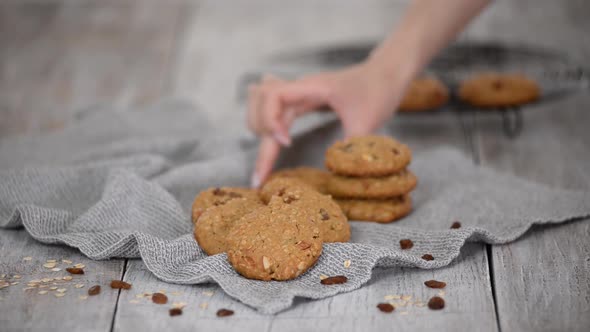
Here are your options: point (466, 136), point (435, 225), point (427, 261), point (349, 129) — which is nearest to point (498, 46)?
point (466, 136)

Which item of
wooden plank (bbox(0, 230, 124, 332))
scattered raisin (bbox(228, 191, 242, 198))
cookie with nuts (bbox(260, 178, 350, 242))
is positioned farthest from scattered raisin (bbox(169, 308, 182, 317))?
scattered raisin (bbox(228, 191, 242, 198))

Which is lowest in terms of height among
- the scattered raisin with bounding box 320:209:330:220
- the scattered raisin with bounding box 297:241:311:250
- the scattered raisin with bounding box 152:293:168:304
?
the scattered raisin with bounding box 152:293:168:304

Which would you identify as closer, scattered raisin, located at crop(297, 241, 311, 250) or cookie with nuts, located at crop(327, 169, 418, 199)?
scattered raisin, located at crop(297, 241, 311, 250)

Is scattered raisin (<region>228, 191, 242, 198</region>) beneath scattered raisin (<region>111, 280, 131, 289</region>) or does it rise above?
above

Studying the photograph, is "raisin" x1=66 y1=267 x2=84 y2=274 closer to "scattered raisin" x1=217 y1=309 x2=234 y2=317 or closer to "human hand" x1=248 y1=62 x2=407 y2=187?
"scattered raisin" x1=217 y1=309 x2=234 y2=317

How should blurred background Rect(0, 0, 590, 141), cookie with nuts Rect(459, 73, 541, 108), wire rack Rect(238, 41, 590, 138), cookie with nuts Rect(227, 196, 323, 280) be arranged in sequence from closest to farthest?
cookie with nuts Rect(227, 196, 323, 280) < cookie with nuts Rect(459, 73, 541, 108) < wire rack Rect(238, 41, 590, 138) < blurred background Rect(0, 0, 590, 141)

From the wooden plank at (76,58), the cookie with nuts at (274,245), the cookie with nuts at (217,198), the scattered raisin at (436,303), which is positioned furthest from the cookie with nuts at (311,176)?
the wooden plank at (76,58)

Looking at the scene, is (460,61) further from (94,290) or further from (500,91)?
(94,290)
